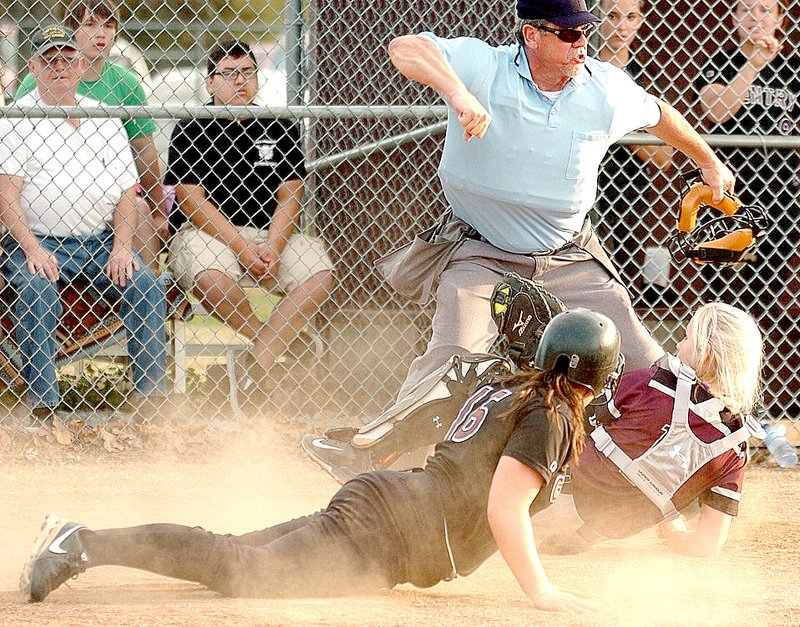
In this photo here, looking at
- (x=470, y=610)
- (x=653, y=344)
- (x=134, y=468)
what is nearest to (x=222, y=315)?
(x=134, y=468)

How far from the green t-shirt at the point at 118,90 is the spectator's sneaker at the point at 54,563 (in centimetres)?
338

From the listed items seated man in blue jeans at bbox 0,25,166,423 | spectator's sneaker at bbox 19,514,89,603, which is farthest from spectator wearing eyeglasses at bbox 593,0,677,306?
spectator's sneaker at bbox 19,514,89,603

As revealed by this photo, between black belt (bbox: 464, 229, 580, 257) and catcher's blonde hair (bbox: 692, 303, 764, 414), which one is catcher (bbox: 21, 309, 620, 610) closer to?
catcher's blonde hair (bbox: 692, 303, 764, 414)

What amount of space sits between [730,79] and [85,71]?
3.18m

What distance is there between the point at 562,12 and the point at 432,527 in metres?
1.67

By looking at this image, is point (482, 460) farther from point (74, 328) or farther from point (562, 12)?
point (74, 328)

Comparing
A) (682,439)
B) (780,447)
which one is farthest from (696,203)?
(780,447)

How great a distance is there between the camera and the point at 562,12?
3484 mm

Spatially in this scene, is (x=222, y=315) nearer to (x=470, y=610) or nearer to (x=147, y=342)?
(x=147, y=342)

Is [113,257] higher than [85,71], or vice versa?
[85,71]

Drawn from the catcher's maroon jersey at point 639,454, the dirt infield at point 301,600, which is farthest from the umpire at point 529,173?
the dirt infield at point 301,600

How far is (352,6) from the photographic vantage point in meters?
6.39

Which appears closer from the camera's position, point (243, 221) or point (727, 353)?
point (727, 353)

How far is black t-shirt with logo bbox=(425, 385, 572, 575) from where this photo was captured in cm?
272
